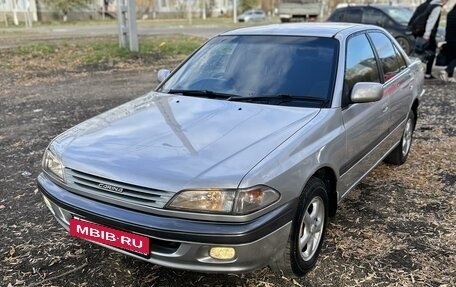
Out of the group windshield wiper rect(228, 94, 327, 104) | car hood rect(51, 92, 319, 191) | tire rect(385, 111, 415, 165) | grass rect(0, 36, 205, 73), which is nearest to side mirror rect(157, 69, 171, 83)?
car hood rect(51, 92, 319, 191)

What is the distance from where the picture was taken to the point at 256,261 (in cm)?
244

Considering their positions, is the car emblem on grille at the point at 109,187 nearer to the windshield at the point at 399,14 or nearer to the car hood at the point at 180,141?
the car hood at the point at 180,141

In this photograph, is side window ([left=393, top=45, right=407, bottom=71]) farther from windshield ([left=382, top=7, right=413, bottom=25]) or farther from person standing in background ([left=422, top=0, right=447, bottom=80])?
windshield ([left=382, top=7, right=413, bottom=25])

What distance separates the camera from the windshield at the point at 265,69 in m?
3.40

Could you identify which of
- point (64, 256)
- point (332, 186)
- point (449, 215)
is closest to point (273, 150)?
point (332, 186)

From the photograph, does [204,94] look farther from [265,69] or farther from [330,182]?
[330,182]

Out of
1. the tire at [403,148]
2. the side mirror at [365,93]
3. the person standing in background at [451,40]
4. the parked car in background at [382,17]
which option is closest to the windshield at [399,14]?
the parked car in background at [382,17]

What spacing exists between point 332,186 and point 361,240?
22.4 inches

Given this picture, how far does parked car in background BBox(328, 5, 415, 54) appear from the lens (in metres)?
13.0

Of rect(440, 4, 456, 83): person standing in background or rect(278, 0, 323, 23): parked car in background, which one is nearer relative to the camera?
rect(440, 4, 456, 83): person standing in background

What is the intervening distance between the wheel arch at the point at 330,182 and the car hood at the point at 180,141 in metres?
0.37

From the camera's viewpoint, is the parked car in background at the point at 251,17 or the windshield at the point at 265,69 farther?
the parked car in background at the point at 251,17

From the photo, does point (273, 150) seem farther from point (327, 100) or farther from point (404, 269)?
point (404, 269)

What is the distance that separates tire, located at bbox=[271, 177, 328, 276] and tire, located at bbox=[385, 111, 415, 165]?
222 cm
